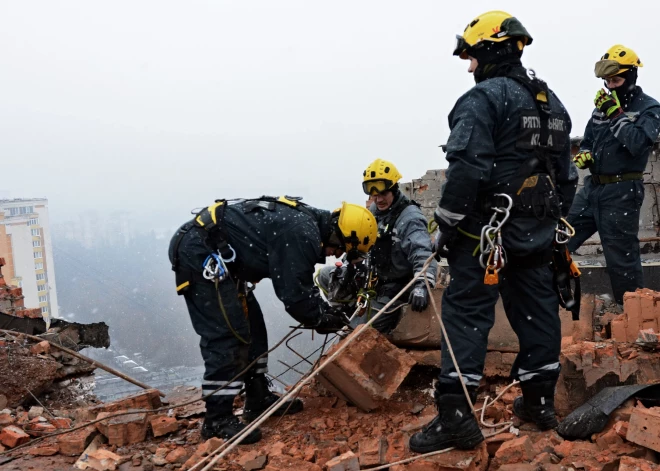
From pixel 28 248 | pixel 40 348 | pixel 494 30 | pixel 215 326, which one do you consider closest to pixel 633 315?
pixel 494 30

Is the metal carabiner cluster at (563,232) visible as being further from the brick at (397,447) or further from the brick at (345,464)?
the brick at (345,464)

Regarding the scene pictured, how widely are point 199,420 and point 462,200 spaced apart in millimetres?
2883

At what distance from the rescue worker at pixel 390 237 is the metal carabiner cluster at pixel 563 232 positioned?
145 centimetres

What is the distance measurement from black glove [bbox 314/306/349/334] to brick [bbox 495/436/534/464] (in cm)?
157

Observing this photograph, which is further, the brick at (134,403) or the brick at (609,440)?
the brick at (134,403)

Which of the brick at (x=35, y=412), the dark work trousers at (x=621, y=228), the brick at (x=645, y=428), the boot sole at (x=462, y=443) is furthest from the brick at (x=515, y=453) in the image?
the brick at (x=35, y=412)

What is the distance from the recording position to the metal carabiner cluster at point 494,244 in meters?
2.76

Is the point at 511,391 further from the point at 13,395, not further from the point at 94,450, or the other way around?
the point at 13,395

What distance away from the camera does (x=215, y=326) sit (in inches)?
155

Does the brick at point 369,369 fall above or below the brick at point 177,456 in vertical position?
above

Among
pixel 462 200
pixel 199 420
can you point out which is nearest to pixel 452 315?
pixel 462 200

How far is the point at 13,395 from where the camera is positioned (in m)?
5.64

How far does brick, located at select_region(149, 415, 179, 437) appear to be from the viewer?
4.14 meters

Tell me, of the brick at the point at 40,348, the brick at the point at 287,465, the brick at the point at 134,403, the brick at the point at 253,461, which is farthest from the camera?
the brick at the point at 40,348
